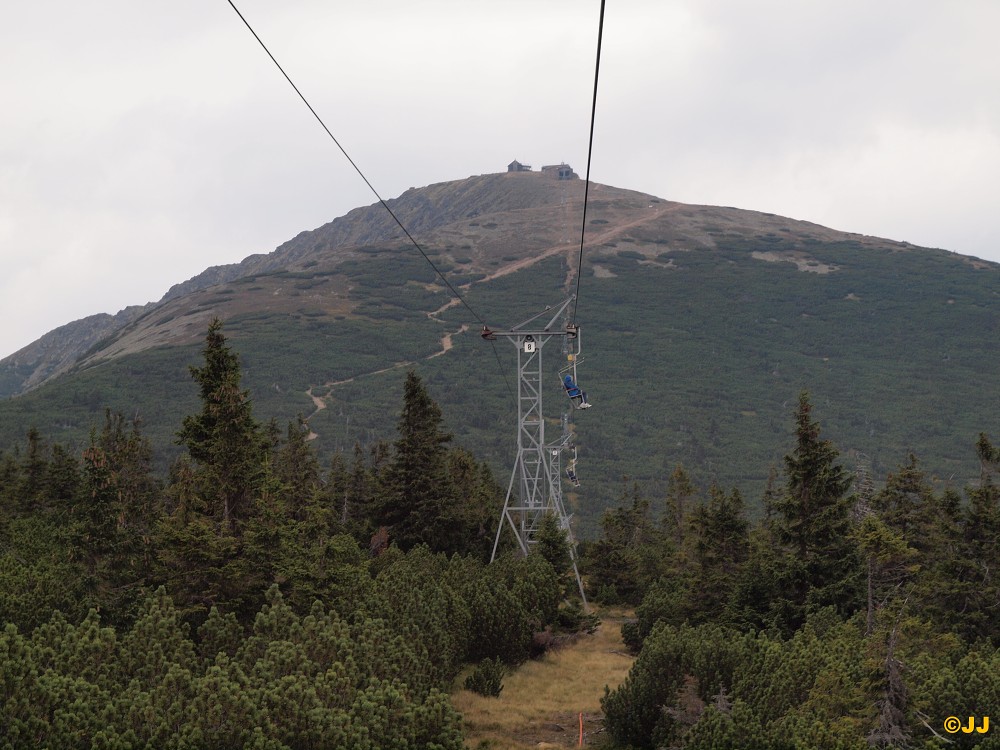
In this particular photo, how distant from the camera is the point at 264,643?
18.5m

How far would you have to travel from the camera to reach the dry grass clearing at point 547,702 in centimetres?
2192

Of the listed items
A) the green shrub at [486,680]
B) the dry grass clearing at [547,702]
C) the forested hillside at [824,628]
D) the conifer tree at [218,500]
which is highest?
the conifer tree at [218,500]

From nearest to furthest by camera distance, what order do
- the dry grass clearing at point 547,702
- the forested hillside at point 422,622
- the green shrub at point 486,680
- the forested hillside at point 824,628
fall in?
the forested hillside at point 422,622
the forested hillside at point 824,628
the dry grass clearing at point 547,702
the green shrub at point 486,680

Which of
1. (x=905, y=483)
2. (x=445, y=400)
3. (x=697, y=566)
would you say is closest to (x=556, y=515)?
(x=697, y=566)

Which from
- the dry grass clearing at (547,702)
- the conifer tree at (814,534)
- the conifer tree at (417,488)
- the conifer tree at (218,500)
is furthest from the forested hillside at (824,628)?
the conifer tree at (417,488)

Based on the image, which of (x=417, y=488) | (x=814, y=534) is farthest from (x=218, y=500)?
(x=417, y=488)

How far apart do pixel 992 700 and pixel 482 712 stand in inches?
492

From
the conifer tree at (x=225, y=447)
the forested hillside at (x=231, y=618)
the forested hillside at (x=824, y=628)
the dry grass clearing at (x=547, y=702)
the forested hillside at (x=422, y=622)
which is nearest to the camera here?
the forested hillside at (x=231, y=618)

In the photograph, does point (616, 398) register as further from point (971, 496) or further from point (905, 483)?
point (971, 496)

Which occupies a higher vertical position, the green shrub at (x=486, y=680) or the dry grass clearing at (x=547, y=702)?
the green shrub at (x=486, y=680)

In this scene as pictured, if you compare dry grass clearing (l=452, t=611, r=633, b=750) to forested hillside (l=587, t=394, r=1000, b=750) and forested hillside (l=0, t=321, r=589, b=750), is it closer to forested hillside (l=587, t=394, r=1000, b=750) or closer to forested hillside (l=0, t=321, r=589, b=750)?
forested hillside (l=0, t=321, r=589, b=750)

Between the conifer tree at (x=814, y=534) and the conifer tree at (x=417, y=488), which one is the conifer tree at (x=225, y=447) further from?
the conifer tree at (x=417, y=488)

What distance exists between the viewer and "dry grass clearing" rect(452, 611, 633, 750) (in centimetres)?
2192

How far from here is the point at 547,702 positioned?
25.6 meters
